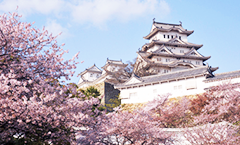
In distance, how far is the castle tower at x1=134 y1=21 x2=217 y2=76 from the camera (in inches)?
1518

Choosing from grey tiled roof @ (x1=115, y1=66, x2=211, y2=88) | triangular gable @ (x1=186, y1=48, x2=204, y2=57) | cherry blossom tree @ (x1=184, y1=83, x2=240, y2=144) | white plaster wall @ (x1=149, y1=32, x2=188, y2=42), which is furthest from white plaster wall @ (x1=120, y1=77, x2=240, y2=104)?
white plaster wall @ (x1=149, y1=32, x2=188, y2=42)

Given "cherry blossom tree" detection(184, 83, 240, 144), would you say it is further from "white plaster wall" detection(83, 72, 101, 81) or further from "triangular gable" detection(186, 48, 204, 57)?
"white plaster wall" detection(83, 72, 101, 81)

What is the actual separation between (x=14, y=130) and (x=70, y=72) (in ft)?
8.00

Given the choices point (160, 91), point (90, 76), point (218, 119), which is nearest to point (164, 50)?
point (160, 91)

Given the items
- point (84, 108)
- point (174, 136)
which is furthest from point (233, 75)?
point (84, 108)

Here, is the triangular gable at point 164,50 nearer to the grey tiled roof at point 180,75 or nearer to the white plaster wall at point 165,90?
the grey tiled roof at point 180,75

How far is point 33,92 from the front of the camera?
7.02 meters

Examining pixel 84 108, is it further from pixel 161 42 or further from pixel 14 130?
pixel 161 42

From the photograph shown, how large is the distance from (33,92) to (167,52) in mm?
36003

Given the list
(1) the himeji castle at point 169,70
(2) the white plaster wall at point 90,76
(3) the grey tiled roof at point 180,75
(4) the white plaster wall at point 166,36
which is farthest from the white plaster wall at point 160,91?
(2) the white plaster wall at point 90,76

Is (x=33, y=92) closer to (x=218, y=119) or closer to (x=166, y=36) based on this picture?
(x=218, y=119)

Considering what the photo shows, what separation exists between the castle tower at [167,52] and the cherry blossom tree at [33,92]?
2936cm

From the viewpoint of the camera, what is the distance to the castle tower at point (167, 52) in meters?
38.6

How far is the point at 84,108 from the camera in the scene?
8008 millimetres
